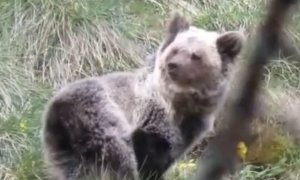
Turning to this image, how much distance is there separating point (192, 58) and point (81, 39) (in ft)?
7.05

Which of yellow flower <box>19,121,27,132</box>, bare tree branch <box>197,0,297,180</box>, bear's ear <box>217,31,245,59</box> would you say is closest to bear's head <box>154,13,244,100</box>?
bear's ear <box>217,31,245,59</box>

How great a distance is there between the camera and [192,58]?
4.36 meters

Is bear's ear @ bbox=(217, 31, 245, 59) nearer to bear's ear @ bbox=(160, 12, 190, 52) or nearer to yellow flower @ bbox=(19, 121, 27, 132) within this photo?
bear's ear @ bbox=(160, 12, 190, 52)

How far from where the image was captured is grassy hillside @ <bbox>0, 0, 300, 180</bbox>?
5918mm

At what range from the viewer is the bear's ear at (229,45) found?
4484 mm

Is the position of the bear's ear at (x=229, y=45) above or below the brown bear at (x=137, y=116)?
above

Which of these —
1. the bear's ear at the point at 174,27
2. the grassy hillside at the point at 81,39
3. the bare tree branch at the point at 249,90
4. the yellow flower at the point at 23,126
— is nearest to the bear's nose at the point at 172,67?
the bear's ear at the point at 174,27

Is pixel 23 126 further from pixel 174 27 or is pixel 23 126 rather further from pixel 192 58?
pixel 192 58

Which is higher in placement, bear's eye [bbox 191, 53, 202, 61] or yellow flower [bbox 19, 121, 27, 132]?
bear's eye [bbox 191, 53, 202, 61]

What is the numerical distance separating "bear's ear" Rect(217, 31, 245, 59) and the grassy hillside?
1127 mm

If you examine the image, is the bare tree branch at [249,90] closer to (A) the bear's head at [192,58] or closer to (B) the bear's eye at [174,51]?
(A) the bear's head at [192,58]

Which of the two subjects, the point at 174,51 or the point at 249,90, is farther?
the point at 174,51

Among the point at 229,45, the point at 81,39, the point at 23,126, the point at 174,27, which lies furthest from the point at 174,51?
the point at 81,39

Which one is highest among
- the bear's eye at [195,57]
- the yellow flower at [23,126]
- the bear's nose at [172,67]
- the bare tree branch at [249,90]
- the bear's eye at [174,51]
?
the bare tree branch at [249,90]
